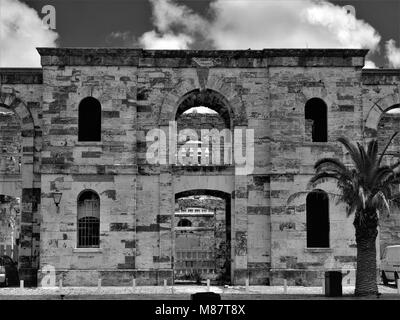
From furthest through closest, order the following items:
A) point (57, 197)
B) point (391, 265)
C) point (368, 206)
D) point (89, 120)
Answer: point (89, 120) < point (391, 265) < point (57, 197) < point (368, 206)

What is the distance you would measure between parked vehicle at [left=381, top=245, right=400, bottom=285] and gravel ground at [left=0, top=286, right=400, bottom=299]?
0.84m

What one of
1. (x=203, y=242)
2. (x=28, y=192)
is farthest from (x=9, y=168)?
(x=203, y=242)

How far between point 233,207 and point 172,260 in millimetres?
3225

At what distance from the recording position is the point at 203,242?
120 ft

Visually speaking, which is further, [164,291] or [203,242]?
[203,242]

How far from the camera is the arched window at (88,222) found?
3025cm

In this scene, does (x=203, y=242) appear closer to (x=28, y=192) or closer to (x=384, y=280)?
(x=28, y=192)

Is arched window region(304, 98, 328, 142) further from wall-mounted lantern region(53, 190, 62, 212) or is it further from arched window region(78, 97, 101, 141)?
wall-mounted lantern region(53, 190, 62, 212)

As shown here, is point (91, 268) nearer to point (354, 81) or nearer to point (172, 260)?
point (172, 260)

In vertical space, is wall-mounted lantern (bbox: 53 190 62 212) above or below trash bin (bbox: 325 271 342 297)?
above

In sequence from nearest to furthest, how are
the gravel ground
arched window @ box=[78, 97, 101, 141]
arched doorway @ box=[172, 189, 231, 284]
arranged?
the gravel ground
arched window @ box=[78, 97, 101, 141]
arched doorway @ box=[172, 189, 231, 284]

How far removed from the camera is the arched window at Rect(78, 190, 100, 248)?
3025 centimetres

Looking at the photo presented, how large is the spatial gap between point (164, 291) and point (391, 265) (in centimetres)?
913

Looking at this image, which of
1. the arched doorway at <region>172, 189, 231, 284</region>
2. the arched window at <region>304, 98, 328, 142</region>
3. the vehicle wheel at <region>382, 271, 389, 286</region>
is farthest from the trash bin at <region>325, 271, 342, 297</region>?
the arched window at <region>304, 98, 328, 142</region>
